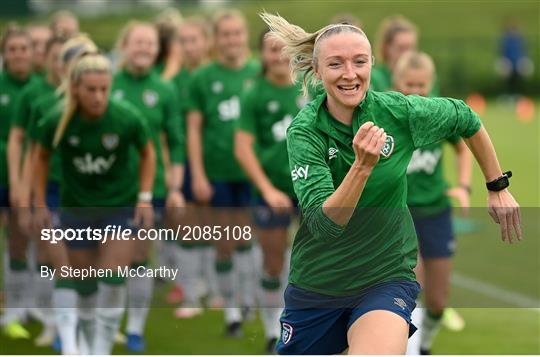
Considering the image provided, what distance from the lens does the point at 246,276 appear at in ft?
35.6

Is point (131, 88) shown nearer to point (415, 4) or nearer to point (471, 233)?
point (471, 233)

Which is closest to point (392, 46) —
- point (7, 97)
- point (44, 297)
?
point (7, 97)

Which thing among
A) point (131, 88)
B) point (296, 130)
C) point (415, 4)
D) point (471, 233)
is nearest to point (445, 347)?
point (131, 88)

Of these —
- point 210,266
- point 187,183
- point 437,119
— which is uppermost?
point 437,119

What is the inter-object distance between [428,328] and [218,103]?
317cm

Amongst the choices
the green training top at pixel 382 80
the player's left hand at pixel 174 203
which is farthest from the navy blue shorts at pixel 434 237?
the player's left hand at pixel 174 203

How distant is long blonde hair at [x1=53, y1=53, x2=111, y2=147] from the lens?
860 centimetres

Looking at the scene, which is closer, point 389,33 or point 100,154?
point 100,154

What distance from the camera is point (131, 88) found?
1122 centimetres

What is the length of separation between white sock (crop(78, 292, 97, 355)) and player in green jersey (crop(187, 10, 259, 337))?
6.66ft

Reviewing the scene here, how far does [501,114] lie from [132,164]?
25794 mm

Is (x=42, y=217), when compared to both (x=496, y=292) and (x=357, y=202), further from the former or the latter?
(x=496, y=292)

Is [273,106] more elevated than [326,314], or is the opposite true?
[273,106]

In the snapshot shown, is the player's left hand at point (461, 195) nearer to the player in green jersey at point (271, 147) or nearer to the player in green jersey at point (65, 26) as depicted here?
the player in green jersey at point (271, 147)
